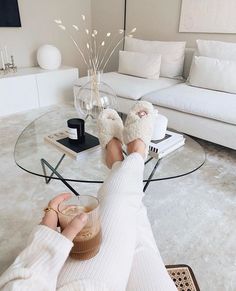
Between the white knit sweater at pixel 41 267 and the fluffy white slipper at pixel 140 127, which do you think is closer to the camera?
the white knit sweater at pixel 41 267

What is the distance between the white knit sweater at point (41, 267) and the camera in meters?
0.42

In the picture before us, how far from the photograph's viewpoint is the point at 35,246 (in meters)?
0.47

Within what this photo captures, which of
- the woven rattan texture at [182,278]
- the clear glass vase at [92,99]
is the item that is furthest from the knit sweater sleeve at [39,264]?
the clear glass vase at [92,99]

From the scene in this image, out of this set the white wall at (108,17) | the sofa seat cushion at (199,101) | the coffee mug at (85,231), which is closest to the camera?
the coffee mug at (85,231)

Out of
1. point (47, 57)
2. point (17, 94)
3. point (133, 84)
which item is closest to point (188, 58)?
point (133, 84)

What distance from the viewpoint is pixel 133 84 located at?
2.38m

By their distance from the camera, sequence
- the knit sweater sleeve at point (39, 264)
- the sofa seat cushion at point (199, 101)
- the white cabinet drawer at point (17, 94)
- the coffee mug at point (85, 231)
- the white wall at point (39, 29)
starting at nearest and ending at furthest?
the knit sweater sleeve at point (39, 264)
the coffee mug at point (85, 231)
the sofa seat cushion at point (199, 101)
the white cabinet drawer at point (17, 94)
the white wall at point (39, 29)

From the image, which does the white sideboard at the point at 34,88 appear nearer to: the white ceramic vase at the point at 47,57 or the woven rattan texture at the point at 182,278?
the white ceramic vase at the point at 47,57

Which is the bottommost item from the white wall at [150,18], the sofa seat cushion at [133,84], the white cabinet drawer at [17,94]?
the white cabinet drawer at [17,94]

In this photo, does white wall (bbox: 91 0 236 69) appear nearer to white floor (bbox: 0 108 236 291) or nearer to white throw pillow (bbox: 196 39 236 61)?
white throw pillow (bbox: 196 39 236 61)

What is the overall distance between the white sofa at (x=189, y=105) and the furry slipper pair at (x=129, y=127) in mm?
822

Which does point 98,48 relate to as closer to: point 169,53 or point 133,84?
point 169,53

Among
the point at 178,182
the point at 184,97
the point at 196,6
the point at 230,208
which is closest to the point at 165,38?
the point at 196,6

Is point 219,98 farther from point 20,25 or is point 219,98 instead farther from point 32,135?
point 20,25
